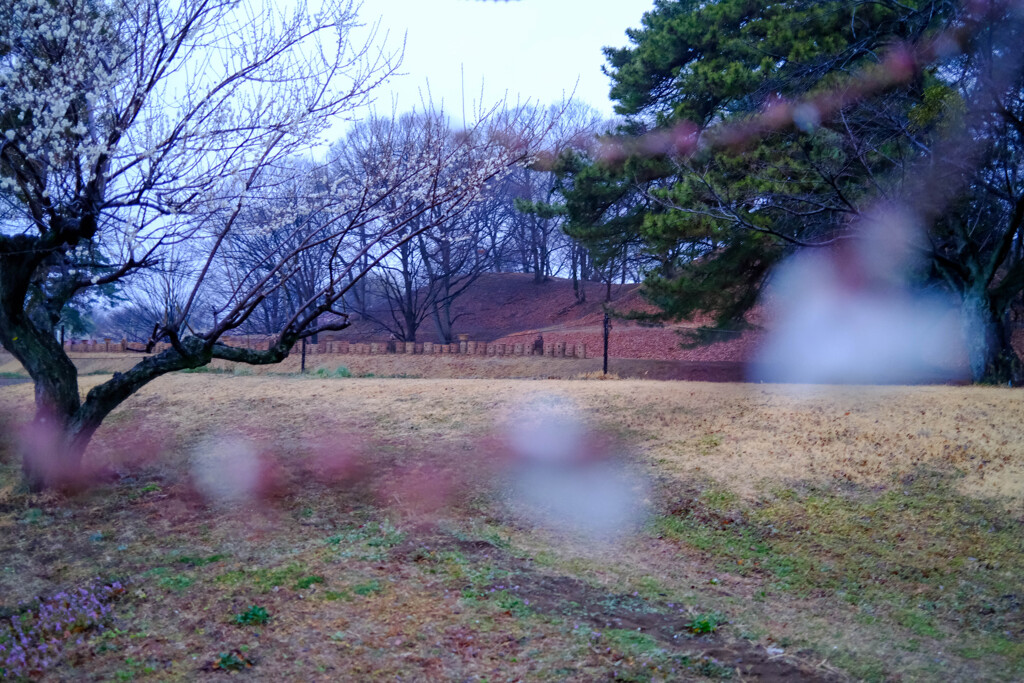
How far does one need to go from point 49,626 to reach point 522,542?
11.7 feet

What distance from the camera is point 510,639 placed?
14.9ft

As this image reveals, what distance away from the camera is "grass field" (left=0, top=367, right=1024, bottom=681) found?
446 cm

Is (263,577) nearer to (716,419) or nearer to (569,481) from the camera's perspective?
(569,481)

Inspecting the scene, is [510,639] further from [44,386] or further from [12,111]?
[12,111]

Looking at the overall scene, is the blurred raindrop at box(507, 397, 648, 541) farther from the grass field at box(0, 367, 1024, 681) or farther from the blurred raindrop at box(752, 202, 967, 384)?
the blurred raindrop at box(752, 202, 967, 384)

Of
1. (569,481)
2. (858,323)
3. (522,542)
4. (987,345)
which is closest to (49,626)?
(522,542)

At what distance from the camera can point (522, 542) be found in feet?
22.1

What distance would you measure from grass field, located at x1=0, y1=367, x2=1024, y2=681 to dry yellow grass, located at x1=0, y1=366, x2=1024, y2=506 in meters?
0.04

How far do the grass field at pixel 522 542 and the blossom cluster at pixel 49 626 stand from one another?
0.02 meters

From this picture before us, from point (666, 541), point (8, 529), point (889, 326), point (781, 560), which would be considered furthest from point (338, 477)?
point (889, 326)

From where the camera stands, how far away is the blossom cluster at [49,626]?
13.6 feet

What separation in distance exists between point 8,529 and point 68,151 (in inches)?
127

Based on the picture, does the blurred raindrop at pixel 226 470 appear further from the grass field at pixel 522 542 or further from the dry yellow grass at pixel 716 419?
the dry yellow grass at pixel 716 419

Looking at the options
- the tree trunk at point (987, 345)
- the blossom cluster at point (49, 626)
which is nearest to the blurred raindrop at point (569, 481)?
the blossom cluster at point (49, 626)
